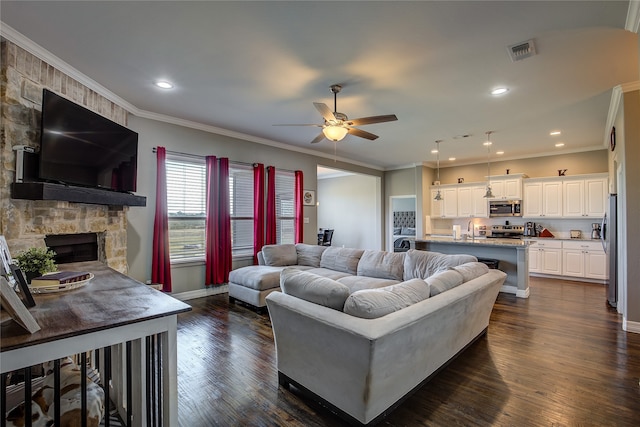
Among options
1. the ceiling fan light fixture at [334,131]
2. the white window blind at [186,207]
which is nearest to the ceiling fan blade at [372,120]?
the ceiling fan light fixture at [334,131]

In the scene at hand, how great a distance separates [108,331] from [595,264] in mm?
8028

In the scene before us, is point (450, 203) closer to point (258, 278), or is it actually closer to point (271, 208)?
point (271, 208)

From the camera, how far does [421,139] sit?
228 inches

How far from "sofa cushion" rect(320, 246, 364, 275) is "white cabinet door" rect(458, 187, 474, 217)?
4658 mm

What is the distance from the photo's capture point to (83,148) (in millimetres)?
3039

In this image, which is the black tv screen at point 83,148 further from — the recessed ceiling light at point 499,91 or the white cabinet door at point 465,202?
the white cabinet door at point 465,202

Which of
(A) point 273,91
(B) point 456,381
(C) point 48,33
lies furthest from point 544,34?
(C) point 48,33

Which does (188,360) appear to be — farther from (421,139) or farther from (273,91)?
(421,139)

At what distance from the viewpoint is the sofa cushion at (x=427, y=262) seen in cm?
356

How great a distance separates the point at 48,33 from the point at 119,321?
2.76 m

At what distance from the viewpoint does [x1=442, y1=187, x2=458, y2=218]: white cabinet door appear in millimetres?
8125

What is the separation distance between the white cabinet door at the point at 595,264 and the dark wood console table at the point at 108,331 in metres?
7.70

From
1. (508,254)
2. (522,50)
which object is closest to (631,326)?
(508,254)

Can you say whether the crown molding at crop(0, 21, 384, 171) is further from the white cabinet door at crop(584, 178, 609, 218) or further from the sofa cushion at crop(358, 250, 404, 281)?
the white cabinet door at crop(584, 178, 609, 218)
